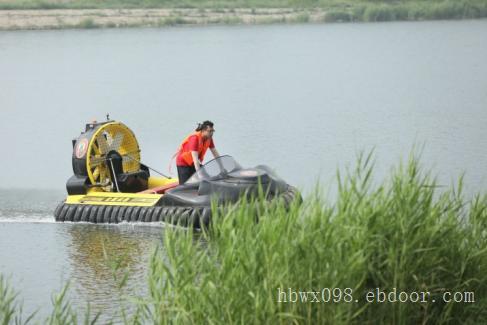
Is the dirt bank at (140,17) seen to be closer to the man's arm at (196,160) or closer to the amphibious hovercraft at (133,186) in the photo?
the amphibious hovercraft at (133,186)

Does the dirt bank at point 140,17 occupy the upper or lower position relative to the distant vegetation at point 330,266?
lower

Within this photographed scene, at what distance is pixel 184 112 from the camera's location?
1075 inches

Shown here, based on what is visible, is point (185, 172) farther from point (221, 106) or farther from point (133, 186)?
point (221, 106)

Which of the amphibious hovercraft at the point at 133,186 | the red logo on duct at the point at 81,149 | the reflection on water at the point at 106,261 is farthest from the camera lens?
the red logo on duct at the point at 81,149

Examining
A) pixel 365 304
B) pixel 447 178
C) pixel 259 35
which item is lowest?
pixel 259 35

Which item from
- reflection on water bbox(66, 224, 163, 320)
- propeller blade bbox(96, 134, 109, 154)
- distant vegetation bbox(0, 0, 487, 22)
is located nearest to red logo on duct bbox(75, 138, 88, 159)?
propeller blade bbox(96, 134, 109, 154)

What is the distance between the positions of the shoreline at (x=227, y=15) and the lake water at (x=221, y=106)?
1.65 ft

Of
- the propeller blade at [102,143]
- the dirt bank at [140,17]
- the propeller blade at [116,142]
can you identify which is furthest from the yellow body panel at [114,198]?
the dirt bank at [140,17]

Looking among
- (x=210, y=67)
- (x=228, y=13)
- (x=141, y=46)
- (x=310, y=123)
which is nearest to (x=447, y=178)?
(x=310, y=123)

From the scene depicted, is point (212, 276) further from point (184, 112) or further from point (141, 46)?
point (141, 46)

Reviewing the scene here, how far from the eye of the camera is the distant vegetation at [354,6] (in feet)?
166

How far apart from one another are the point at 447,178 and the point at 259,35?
107 feet

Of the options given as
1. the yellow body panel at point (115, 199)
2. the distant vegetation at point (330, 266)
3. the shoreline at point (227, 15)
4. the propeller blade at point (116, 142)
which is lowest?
the shoreline at point (227, 15)

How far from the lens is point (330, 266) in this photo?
25.5ft
